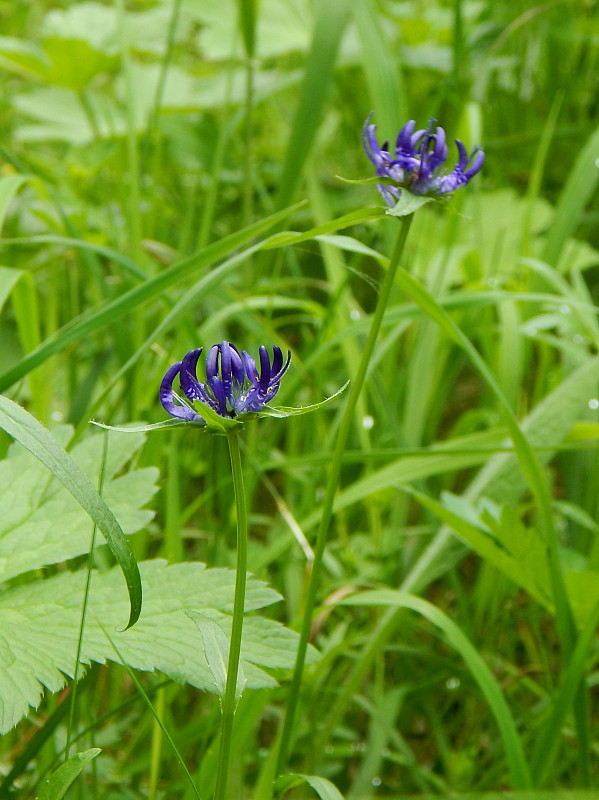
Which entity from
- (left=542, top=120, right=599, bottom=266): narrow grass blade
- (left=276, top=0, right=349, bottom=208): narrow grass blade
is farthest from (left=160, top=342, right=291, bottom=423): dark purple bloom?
(left=542, top=120, right=599, bottom=266): narrow grass blade

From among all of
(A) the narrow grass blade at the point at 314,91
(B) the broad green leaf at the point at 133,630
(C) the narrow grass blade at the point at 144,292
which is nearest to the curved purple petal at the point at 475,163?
(C) the narrow grass blade at the point at 144,292

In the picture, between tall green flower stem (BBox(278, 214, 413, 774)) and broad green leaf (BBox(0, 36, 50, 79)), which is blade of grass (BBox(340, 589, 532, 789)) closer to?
tall green flower stem (BBox(278, 214, 413, 774))

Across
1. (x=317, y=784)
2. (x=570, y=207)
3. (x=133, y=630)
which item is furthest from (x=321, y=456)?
(x=570, y=207)

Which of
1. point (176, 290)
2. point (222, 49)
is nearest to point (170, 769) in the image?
point (176, 290)

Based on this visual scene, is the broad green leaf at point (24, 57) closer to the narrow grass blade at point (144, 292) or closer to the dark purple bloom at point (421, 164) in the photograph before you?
the narrow grass blade at point (144, 292)

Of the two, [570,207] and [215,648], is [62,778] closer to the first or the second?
[215,648]

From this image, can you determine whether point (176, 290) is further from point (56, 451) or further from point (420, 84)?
point (420, 84)
